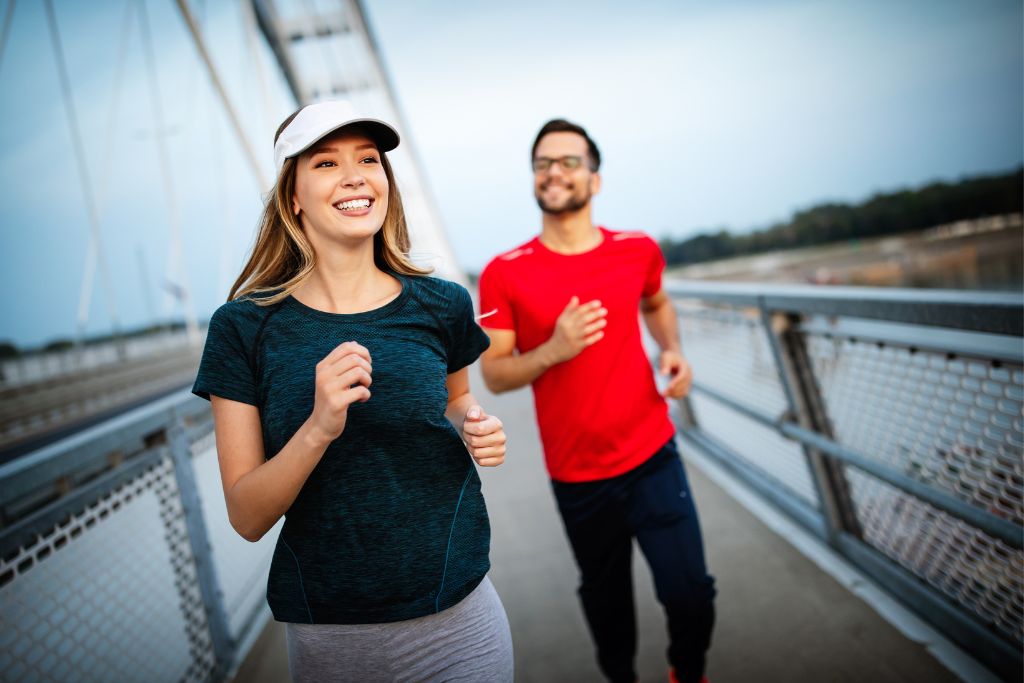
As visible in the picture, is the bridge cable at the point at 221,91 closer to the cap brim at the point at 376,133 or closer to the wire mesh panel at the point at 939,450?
the cap brim at the point at 376,133

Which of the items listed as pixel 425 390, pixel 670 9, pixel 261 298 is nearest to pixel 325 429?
pixel 425 390

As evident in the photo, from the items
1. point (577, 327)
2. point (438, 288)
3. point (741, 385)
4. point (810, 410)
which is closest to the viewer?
point (438, 288)

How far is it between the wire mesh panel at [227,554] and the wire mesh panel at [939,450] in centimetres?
268

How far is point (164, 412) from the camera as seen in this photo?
2338 millimetres

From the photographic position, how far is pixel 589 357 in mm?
2111

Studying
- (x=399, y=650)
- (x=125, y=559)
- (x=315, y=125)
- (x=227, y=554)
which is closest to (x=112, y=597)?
(x=125, y=559)

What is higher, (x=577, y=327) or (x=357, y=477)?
(x=577, y=327)

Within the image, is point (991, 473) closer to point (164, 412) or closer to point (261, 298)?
point (261, 298)

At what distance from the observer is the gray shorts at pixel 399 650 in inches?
46.9

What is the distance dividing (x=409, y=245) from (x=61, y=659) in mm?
1393

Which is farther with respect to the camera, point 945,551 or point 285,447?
point 945,551

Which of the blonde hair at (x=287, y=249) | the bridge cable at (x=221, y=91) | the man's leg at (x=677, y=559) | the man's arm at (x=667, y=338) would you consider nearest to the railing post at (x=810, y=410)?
the man's arm at (x=667, y=338)

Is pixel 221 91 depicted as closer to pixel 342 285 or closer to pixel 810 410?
pixel 810 410

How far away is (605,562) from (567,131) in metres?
1.53
